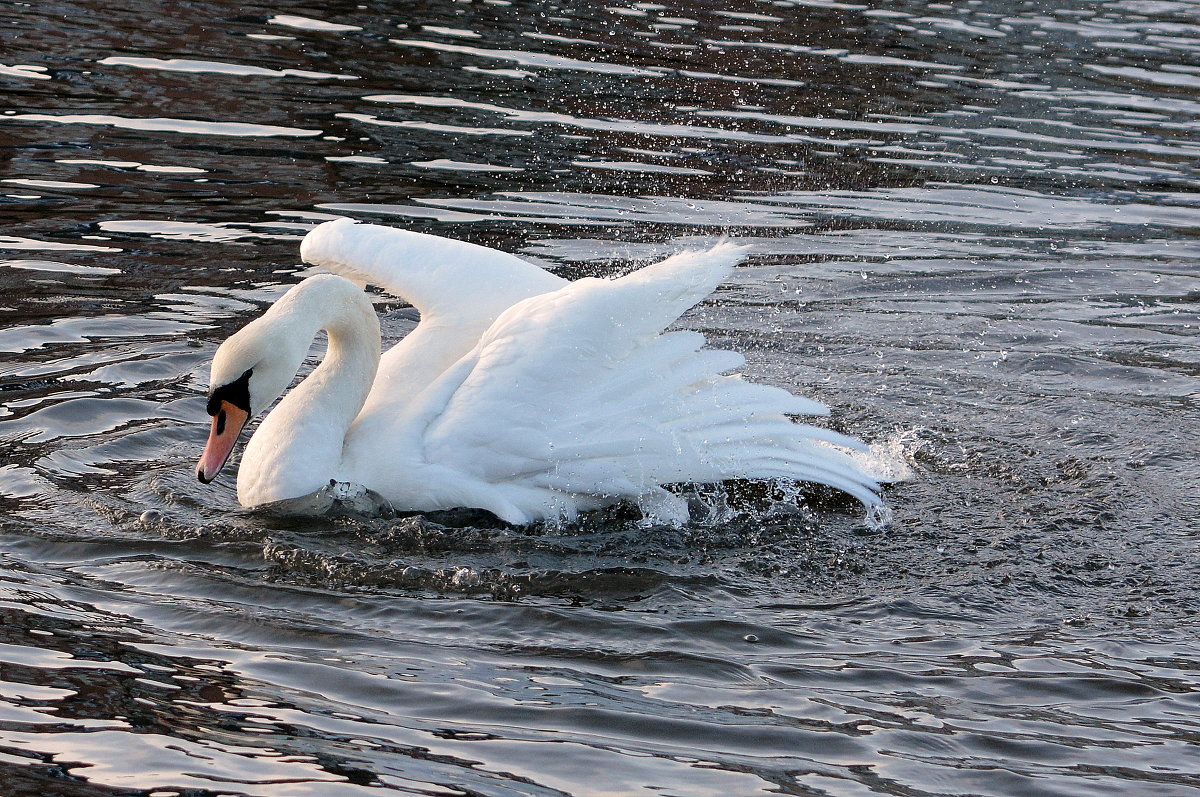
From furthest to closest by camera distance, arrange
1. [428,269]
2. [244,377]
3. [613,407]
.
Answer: [428,269]
[613,407]
[244,377]

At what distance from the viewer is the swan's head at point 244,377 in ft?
18.5

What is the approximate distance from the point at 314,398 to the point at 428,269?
956mm

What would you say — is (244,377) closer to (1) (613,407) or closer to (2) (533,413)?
(2) (533,413)

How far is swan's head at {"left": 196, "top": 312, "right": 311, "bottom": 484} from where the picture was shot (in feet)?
18.5

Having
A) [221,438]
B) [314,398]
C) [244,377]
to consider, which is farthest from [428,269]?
[221,438]

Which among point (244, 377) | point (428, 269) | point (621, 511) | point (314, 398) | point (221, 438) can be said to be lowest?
point (621, 511)

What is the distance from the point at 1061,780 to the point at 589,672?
139 centimetres

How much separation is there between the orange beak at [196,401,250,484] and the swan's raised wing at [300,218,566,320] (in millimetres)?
1153

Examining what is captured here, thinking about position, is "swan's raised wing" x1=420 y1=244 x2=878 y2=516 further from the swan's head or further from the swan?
the swan's head

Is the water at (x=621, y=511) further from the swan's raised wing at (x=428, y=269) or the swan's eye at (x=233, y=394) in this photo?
the swan's raised wing at (x=428, y=269)

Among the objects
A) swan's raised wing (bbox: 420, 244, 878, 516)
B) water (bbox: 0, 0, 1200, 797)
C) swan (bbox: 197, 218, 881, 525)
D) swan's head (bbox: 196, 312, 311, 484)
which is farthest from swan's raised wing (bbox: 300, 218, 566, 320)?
water (bbox: 0, 0, 1200, 797)

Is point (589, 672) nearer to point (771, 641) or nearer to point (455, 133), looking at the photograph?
point (771, 641)

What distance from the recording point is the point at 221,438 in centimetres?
569

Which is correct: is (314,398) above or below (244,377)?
below
